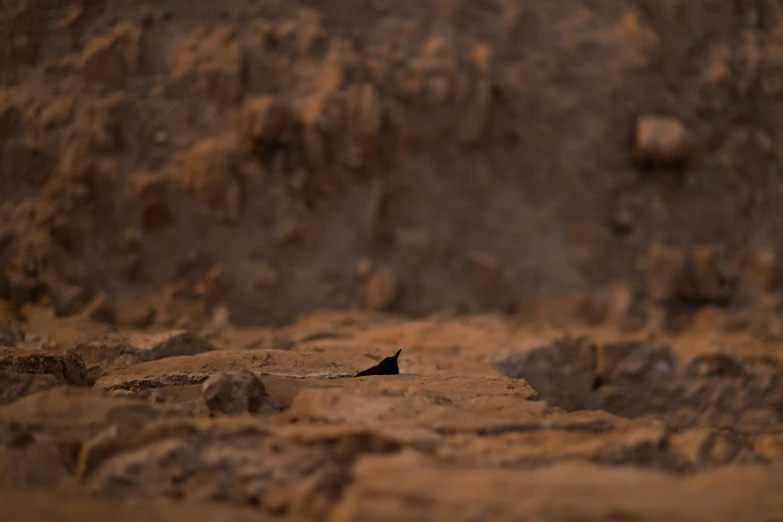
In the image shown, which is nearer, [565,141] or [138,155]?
[138,155]

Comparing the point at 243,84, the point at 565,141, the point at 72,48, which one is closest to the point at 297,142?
the point at 243,84

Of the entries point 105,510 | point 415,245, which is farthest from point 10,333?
point 415,245

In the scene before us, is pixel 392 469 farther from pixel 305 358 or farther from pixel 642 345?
pixel 642 345

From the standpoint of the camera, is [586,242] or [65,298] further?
[586,242]

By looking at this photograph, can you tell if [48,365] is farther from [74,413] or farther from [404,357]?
[404,357]

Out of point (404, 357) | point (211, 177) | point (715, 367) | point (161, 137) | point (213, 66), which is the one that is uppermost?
point (213, 66)

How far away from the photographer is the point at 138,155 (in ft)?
11.7

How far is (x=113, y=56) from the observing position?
364 centimetres

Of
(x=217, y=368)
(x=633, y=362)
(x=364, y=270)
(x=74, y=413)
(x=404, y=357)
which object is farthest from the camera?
(x=364, y=270)

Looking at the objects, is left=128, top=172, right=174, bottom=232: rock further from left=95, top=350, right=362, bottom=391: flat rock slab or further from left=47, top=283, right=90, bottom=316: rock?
left=95, top=350, right=362, bottom=391: flat rock slab

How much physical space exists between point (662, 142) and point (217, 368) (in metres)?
3.16

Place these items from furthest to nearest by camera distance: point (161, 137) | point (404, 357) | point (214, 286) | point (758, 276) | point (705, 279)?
1. point (758, 276)
2. point (705, 279)
3. point (161, 137)
4. point (214, 286)
5. point (404, 357)

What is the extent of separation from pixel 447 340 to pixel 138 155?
1.72m

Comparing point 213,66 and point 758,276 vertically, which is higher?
point 213,66
